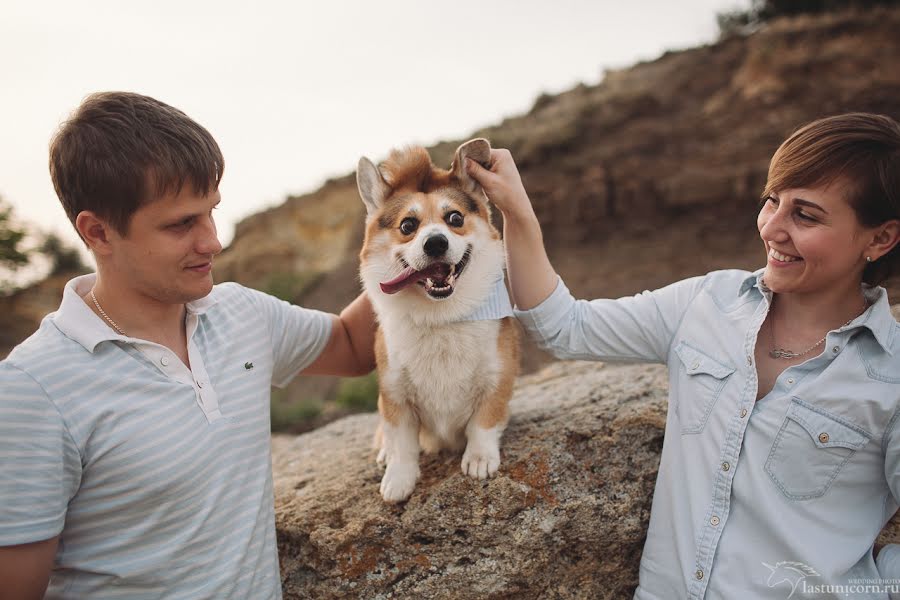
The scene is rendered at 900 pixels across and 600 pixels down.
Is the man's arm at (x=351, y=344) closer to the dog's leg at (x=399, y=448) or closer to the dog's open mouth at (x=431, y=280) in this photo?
the dog's leg at (x=399, y=448)

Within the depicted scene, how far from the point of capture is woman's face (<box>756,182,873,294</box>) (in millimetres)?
1957

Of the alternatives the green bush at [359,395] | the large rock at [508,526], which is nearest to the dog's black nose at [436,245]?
the large rock at [508,526]

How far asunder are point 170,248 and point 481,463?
5.26ft

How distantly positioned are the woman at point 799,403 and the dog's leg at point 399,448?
43.1 inches

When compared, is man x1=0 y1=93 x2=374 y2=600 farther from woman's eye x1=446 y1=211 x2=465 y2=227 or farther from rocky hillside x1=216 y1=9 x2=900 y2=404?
rocky hillside x1=216 y1=9 x2=900 y2=404

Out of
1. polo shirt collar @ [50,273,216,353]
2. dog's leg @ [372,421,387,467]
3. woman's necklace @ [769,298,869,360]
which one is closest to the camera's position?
polo shirt collar @ [50,273,216,353]

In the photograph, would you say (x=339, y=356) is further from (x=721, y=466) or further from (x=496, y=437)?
(x=721, y=466)

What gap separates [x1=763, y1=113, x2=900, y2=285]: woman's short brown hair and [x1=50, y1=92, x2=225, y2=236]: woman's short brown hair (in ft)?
6.86

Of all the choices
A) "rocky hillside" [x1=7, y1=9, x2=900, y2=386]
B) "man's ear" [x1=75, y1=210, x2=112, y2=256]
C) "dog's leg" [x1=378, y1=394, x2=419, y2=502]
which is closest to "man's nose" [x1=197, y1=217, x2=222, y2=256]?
"man's ear" [x1=75, y1=210, x2=112, y2=256]

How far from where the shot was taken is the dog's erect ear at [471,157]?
2.66 meters

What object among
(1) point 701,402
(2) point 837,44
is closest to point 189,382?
(1) point 701,402

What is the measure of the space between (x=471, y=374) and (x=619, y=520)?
93 cm

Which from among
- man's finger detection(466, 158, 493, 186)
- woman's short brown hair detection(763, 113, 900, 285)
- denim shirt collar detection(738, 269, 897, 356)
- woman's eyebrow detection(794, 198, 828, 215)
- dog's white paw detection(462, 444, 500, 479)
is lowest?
dog's white paw detection(462, 444, 500, 479)

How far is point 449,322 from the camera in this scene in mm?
2695
